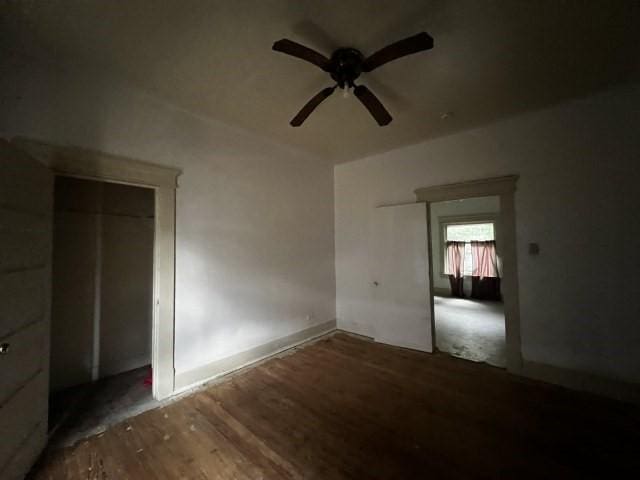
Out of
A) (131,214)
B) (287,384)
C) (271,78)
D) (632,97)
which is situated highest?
(271,78)

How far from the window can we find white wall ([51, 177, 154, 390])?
739 cm

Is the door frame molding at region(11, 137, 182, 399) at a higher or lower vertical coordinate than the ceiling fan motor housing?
lower

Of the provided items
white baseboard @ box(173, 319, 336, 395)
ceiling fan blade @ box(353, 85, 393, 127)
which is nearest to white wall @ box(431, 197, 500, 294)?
white baseboard @ box(173, 319, 336, 395)

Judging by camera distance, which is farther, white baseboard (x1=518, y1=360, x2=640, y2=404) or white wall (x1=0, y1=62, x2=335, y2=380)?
white baseboard (x1=518, y1=360, x2=640, y2=404)

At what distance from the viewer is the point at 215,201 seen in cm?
265

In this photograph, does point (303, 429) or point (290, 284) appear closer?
point (303, 429)

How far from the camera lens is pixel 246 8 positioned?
1.42 metres

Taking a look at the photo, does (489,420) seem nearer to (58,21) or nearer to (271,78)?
(271,78)

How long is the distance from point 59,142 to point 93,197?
1.03 meters

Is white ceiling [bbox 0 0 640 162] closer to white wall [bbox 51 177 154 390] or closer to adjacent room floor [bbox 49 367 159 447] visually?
white wall [bbox 51 177 154 390]

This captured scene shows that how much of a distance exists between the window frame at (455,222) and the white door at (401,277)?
432 centimetres

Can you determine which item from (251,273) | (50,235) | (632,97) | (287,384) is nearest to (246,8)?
(50,235)

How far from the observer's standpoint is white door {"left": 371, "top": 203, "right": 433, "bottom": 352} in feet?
10.5

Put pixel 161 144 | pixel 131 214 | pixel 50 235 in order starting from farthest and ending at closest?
1. pixel 131 214
2. pixel 161 144
3. pixel 50 235
